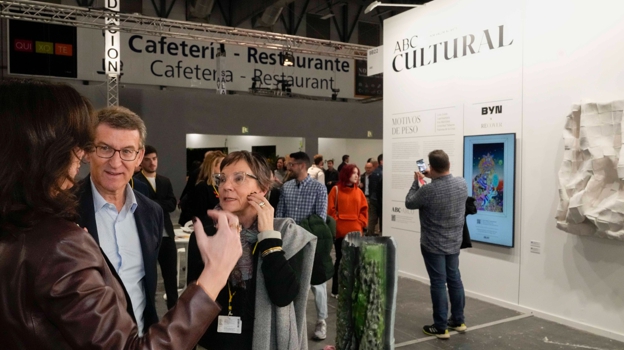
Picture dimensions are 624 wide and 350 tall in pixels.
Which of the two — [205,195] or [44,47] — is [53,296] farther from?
[44,47]

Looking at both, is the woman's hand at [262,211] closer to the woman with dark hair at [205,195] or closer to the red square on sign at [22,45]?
the woman with dark hair at [205,195]

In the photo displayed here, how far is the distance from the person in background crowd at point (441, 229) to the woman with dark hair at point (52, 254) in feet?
10.8

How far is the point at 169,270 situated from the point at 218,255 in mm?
1249

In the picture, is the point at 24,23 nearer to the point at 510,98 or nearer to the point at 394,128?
the point at 394,128

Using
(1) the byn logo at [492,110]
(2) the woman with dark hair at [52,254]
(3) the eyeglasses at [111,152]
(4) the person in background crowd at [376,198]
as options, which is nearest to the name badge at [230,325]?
(3) the eyeglasses at [111,152]

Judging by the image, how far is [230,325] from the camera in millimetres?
1674

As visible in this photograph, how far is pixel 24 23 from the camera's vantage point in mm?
11469

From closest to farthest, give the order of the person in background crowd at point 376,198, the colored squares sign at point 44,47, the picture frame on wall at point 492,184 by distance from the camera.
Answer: the picture frame on wall at point 492,184 → the person in background crowd at point 376,198 → the colored squares sign at point 44,47

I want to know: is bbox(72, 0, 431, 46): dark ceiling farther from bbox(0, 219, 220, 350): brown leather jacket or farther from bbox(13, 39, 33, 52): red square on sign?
bbox(0, 219, 220, 350): brown leather jacket

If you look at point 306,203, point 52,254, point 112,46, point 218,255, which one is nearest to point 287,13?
point 112,46

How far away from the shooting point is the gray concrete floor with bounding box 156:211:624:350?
3881 millimetres

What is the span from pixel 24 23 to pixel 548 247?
39.1 feet

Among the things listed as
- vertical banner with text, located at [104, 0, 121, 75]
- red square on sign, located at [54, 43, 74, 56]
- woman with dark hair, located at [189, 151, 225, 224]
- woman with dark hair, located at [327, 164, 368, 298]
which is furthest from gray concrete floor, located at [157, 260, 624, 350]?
red square on sign, located at [54, 43, 74, 56]

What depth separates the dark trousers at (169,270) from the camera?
206 cm
